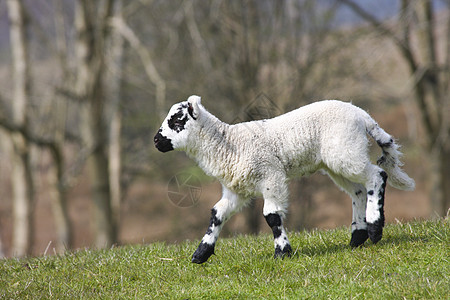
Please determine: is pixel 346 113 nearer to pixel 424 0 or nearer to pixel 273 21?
pixel 424 0

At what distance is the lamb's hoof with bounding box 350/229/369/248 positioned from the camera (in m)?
5.59

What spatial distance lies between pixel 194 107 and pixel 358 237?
2187 mm

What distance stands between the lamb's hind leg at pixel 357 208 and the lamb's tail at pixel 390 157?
1.09 feet

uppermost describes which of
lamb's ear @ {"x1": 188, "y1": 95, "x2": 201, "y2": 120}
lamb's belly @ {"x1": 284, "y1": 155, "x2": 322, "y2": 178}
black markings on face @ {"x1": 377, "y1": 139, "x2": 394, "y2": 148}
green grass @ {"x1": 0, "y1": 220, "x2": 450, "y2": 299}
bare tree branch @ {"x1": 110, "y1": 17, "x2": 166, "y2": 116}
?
bare tree branch @ {"x1": 110, "y1": 17, "x2": 166, "y2": 116}

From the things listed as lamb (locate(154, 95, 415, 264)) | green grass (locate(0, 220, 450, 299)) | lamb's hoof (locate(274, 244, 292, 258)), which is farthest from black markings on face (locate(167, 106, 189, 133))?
lamb's hoof (locate(274, 244, 292, 258))

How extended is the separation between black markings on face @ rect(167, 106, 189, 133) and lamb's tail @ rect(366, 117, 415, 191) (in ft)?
6.21

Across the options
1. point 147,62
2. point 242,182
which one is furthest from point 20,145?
point 242,182

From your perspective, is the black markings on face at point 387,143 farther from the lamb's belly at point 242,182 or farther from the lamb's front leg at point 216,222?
the lamb's front leg at point 216,222

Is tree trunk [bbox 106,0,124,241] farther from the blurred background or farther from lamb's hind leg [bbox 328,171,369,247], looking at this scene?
lamb's hind leg [bbox 328,171,369,247]

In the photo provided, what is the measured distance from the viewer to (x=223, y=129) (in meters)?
5.67

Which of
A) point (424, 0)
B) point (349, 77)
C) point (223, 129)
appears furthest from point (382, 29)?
point (223, 129)

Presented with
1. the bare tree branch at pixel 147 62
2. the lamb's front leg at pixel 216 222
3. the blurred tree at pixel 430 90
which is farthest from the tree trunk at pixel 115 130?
the lamb's front leg at pixel 216 222

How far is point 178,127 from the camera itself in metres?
5.48

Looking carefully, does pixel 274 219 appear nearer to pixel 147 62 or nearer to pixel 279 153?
Result: pixel 279 153
